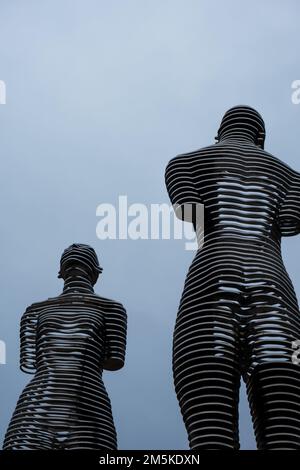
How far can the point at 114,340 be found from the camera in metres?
8.19

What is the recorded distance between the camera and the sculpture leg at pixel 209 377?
5.91 m

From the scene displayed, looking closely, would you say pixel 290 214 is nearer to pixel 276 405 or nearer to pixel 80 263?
pixel 276 405

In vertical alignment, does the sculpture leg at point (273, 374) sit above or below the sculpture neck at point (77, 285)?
below

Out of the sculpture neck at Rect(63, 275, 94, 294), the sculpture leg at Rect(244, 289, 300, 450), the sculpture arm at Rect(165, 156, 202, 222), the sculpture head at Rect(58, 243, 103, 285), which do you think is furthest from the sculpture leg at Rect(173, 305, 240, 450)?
the sculpture head at Rect(58, 243, 103, 285)

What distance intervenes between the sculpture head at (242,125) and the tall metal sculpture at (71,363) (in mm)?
1955

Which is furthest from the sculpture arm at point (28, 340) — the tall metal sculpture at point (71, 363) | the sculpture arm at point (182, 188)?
the sculpture arm at point (182, 188)

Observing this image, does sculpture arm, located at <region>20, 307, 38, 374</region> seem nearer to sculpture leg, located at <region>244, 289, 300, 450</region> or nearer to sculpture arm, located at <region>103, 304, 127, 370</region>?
sculpture arm, located at <region>103, 304, 127, 370</region>

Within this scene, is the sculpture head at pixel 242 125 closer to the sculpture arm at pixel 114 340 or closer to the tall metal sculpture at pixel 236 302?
the tall metal sculpture at pixel 236 302

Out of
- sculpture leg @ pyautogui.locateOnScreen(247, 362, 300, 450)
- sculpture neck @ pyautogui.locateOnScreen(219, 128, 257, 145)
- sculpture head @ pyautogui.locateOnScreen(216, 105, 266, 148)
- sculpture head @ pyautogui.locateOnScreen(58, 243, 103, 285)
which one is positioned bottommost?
sculpture leg @ pyautogui.locateOnScreen(247, 362, 300, 450)

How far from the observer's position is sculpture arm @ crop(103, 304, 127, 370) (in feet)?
26.7

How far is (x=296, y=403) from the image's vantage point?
19.4 ft
